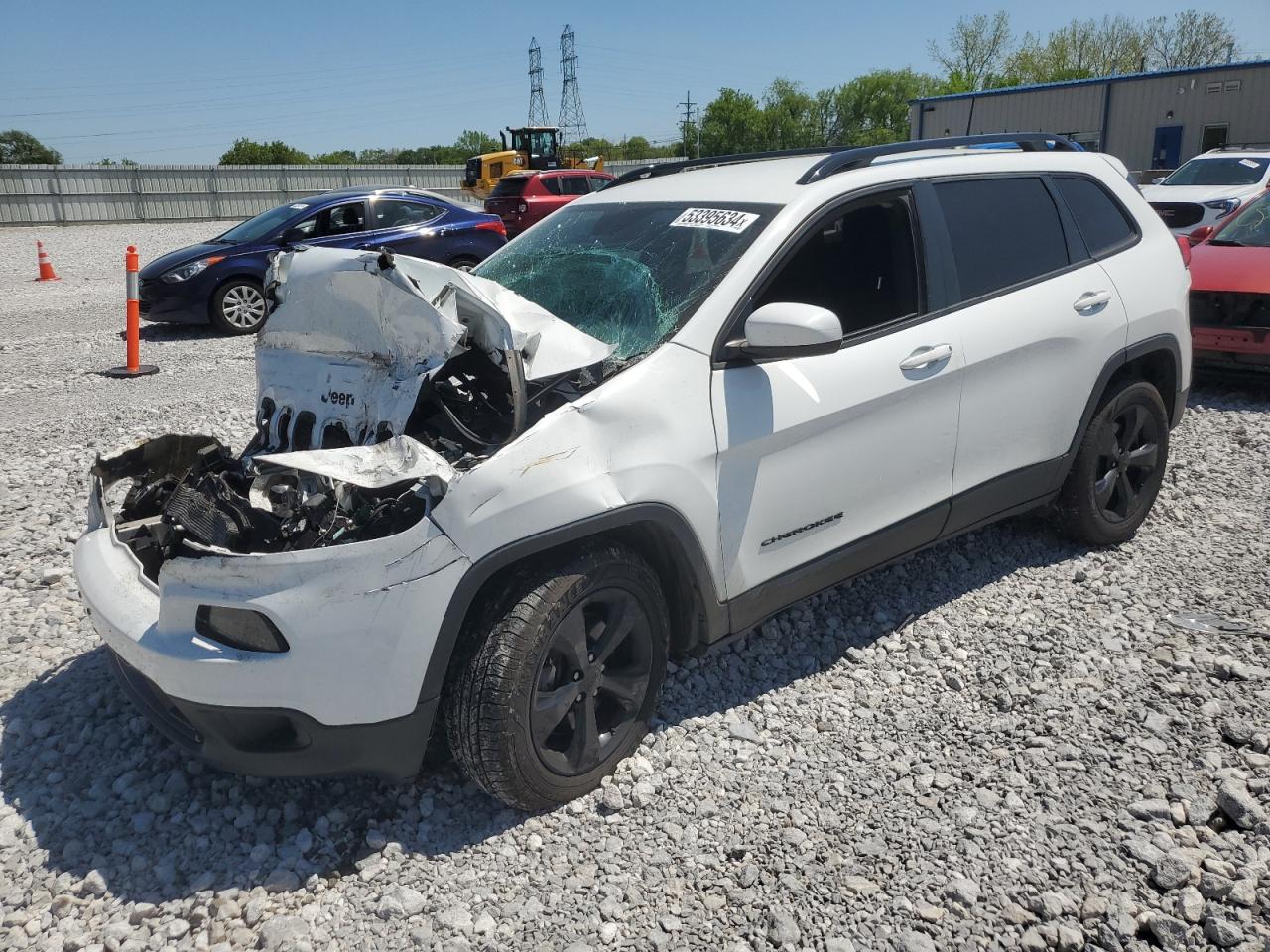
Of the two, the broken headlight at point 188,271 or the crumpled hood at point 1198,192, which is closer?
the broken headlight at point 188,271

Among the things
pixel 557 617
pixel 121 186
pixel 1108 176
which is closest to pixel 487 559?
pixel 557 617

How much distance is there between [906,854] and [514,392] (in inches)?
66.4

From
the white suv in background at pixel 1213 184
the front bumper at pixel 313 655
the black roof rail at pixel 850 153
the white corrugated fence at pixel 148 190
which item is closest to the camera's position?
the front bumper at pixel 313 655

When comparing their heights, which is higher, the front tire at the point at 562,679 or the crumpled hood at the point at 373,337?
the crumpled hood at the point at 373,337

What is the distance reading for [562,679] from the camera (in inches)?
112

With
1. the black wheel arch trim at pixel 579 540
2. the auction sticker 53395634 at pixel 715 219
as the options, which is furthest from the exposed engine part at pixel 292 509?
the auction sticker 53395634 at pixel 715 219

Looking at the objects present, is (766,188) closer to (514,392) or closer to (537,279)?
(537,279)

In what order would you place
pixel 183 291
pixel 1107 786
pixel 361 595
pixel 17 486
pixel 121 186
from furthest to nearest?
pixel 121 186 < pixel 183 291 < pixel 17 486 < pixel 1107 786 < pixel 361 595

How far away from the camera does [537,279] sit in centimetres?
368

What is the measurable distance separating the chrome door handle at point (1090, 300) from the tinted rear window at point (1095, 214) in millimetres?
213

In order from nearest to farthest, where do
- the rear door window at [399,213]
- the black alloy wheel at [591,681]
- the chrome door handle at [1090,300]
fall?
1. the black alloy wheel at [591,681]
2. the chrome door handle at [1090,300]
3. the rear door window at [399,213]

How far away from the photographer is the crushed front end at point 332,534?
2.46 meters

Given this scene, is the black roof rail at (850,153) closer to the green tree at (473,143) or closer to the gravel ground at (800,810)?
the gravel ground at (800,810)

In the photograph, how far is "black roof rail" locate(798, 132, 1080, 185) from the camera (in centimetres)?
352
